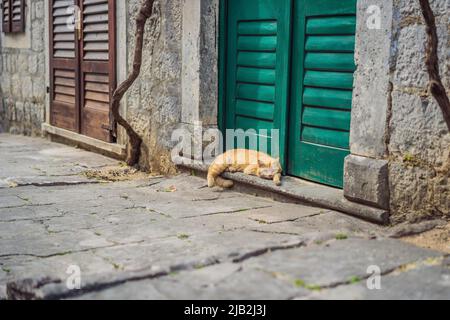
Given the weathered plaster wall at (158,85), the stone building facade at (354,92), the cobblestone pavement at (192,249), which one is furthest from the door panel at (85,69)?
the cobblestone pavement at (192,249)

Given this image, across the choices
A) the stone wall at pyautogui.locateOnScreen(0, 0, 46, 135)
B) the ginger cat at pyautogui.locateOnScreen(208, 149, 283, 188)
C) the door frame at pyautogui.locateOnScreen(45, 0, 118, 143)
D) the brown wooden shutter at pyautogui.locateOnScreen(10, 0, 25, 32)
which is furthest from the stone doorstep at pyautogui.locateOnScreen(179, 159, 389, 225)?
the brown wooden shutter at pyautogui.locateOnScreen(10, 0, 25, 32)

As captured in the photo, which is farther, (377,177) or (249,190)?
(249,190)

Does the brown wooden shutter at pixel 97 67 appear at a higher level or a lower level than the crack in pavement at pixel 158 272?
higher

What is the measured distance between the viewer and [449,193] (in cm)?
348

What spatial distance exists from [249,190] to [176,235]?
134cm

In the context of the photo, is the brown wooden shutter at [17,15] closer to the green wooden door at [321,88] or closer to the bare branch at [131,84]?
the bare branch at [131,84]

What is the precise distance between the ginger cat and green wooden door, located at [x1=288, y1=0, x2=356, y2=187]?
20cm

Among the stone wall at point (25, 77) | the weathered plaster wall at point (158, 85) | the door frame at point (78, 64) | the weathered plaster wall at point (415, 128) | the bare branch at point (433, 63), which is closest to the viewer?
the bare branch at point (433, 63)

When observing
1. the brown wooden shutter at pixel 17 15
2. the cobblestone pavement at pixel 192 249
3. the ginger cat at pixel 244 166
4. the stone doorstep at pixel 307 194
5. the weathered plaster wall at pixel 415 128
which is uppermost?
the brown wooden shutter at pixel 17 15

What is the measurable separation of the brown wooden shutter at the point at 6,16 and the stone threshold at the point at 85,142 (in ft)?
6.78

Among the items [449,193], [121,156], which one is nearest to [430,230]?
[449,193]

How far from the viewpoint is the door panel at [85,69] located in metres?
6.71

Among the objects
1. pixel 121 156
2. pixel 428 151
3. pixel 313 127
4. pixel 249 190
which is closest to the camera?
pixel 428 151
